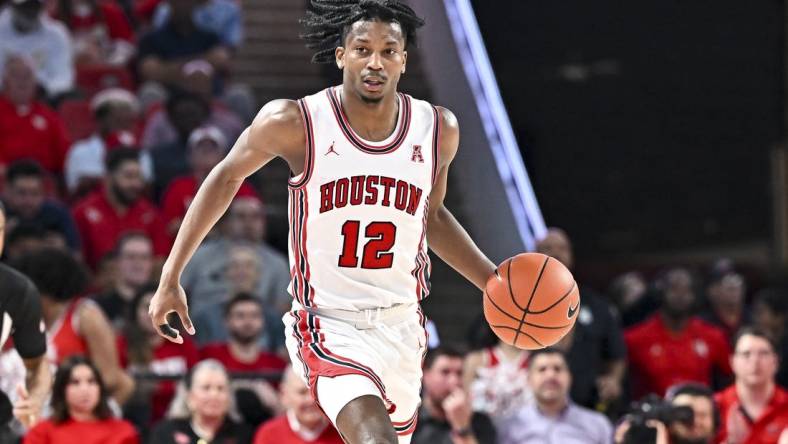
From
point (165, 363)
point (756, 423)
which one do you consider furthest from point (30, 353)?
point (756, 423)

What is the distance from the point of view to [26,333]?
6.32 meters

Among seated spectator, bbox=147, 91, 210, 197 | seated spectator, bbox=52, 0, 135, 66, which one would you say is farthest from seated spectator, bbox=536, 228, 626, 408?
seated spectator, bbox=52, 0, 135, 66

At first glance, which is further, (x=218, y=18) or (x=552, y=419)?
(x=218, y=18)

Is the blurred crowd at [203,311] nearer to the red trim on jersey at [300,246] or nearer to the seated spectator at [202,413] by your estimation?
the seated spectator at [202,413]

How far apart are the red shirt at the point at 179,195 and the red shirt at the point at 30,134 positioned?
112 cm

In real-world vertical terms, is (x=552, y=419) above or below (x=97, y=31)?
below

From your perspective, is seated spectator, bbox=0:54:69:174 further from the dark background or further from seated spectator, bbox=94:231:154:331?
the dark background

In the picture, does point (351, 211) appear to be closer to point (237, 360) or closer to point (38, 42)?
point (237, 360)

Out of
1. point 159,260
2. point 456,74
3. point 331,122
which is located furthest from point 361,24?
point 456,74

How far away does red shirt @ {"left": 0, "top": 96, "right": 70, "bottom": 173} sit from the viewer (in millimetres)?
10805

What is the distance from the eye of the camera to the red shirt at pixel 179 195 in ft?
33.9

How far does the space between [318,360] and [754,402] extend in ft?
13.0

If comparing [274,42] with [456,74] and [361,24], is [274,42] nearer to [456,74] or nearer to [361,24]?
[456,74]

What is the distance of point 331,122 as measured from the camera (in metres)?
5.36
